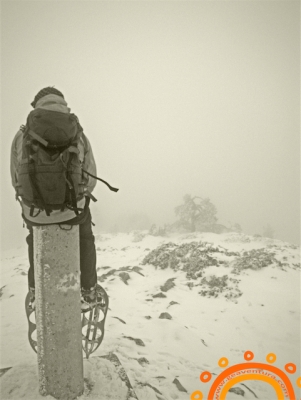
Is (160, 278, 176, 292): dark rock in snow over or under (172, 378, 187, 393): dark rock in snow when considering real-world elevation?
under

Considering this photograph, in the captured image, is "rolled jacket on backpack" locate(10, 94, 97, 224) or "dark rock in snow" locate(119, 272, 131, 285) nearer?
"rolled jacket on backpack" locate(10, 94, 97, 224)

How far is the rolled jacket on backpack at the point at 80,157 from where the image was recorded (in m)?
2.53

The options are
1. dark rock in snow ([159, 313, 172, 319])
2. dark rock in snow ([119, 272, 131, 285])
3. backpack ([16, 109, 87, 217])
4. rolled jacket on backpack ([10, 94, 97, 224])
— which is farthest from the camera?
dark rock in snow ([119, 272, 131, 285])

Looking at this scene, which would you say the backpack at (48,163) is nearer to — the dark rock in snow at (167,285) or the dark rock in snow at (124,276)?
the dark rock in snow at (167,285)

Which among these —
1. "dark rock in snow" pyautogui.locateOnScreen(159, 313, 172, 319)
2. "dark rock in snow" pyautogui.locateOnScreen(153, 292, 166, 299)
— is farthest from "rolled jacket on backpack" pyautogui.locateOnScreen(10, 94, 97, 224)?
"dark rock in snow" pyautogui.locateOnScreen(153, 292, 166, 299)

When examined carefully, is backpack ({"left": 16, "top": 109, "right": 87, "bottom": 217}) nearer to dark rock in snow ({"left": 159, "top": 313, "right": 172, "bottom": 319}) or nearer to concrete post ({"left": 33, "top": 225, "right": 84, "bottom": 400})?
concrete post ({"left": 33, "top": 225, "right": 84, "bottom": 400})

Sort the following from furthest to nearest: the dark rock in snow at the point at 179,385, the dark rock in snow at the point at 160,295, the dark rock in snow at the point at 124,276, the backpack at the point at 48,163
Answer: the dark rock in snow at the point at 124,276 < the dark rock in snow at the point at 160,295 < the dark rock in snow at the point at 179,385 < the backpack at the point at 48,163

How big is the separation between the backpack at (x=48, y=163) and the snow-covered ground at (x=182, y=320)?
7.59 feet

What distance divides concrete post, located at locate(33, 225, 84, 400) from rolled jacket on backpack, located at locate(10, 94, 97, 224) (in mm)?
114

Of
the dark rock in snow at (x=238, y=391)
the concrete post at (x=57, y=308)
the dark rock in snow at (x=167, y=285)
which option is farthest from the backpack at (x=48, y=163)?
the dark rock in snow at (x=167, y=285)

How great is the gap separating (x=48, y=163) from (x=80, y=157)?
1.53 feet

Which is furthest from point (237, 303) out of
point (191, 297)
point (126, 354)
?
point (126, 354)

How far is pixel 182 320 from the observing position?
6.04m

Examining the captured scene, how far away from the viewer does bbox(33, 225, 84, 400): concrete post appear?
8.39ft
